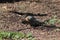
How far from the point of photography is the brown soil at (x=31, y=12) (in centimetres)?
703

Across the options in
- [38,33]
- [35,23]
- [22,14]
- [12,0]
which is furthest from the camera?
[12,0]

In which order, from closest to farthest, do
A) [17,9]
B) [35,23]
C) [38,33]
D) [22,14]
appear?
[38,33], [35,23], [22,14], [17,9]

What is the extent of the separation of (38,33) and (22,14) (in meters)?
1.75

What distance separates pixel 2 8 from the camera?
9.02 m

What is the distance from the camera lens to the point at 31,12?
8.91m

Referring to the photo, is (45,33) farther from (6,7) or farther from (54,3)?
(54,3)

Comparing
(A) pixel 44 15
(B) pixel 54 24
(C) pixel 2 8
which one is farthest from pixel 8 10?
(B) pixel 54 24

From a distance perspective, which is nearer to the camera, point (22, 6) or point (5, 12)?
point (5, 12)

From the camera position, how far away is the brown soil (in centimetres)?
703

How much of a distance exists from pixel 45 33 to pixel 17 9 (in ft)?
7.87

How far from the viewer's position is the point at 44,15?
8.72 metres

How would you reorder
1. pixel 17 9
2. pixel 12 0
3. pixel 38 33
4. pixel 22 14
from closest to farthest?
pixel 38 33 → pixel 22 14 → pixel 17 9 → pixel 12 0

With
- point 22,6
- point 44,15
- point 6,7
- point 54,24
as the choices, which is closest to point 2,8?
point 6,7

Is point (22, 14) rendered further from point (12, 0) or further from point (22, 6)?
point (12, 0)
